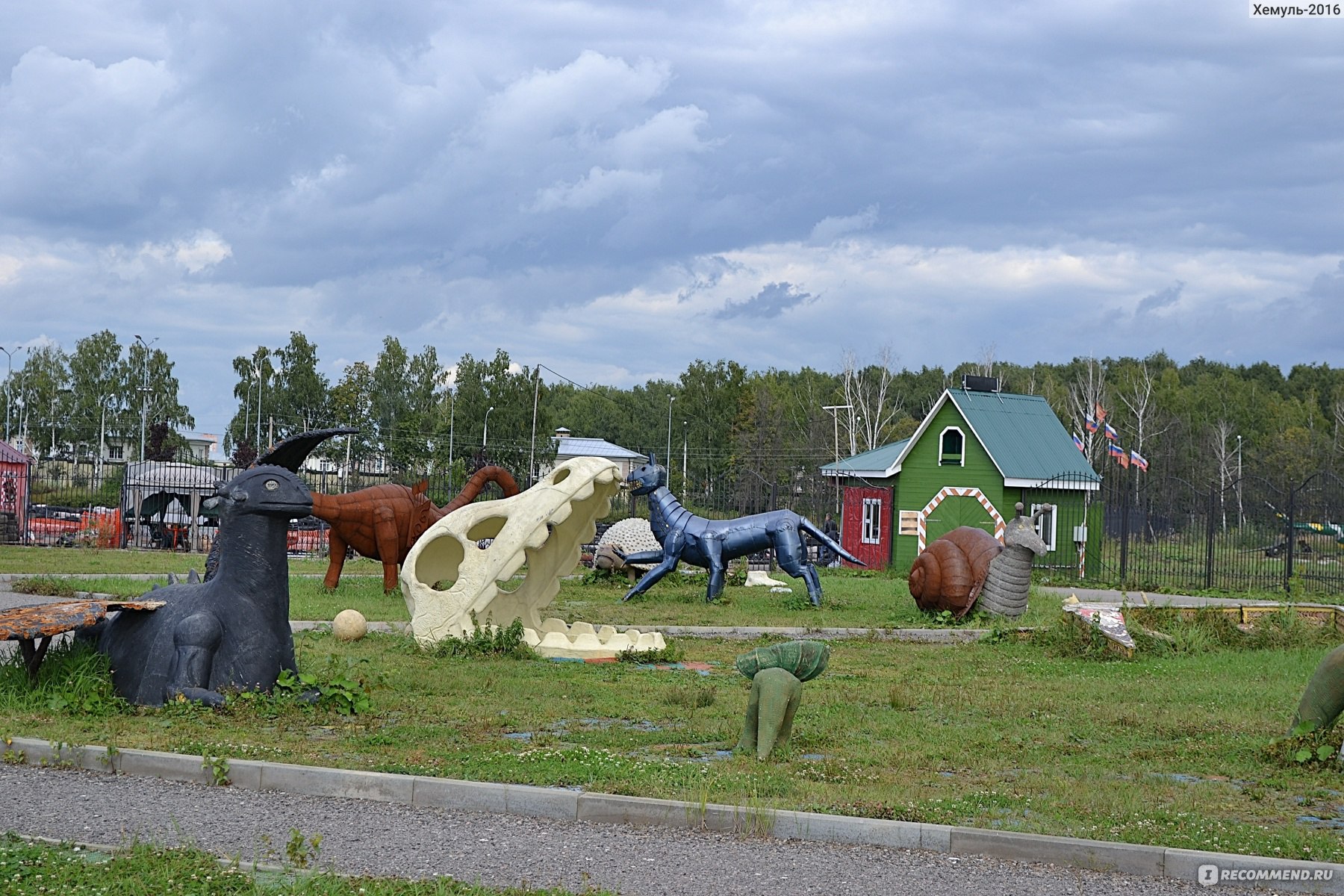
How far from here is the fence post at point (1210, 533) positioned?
27.4 meters

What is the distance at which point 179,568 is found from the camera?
24.5 metres

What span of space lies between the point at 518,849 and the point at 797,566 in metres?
15.1

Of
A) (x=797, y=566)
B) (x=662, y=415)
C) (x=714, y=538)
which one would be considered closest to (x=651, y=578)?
(x=714, y=538)

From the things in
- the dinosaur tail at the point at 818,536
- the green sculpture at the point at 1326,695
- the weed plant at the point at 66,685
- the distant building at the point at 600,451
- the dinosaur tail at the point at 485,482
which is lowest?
the weed plant at the point at 66,685

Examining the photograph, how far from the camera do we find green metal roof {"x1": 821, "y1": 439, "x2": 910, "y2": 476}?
3647 cm

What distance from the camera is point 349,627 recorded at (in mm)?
14281

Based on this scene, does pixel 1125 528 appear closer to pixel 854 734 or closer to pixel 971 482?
pixel 971 482

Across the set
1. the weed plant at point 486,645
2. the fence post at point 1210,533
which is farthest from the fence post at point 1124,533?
the weed plant at point 486,645

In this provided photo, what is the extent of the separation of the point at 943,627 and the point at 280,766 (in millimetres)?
12186

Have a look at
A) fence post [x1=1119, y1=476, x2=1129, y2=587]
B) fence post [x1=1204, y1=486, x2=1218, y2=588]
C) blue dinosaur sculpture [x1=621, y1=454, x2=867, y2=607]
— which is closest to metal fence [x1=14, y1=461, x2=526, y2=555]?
blue dinosaur sculpture [x1=621, y1=454, x2=867, y2=607]

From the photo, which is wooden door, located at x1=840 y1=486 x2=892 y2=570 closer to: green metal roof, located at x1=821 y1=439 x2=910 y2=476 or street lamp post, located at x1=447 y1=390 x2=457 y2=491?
green metal roof, located at x1=821 y1=439 x2=910 y2=476

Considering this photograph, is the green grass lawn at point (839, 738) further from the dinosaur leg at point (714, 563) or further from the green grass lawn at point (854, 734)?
the dinosaur leg at point (714, 563)

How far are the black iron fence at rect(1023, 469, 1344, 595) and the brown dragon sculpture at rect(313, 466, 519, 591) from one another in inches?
619

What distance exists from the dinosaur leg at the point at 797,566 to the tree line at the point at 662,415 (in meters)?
23.1
